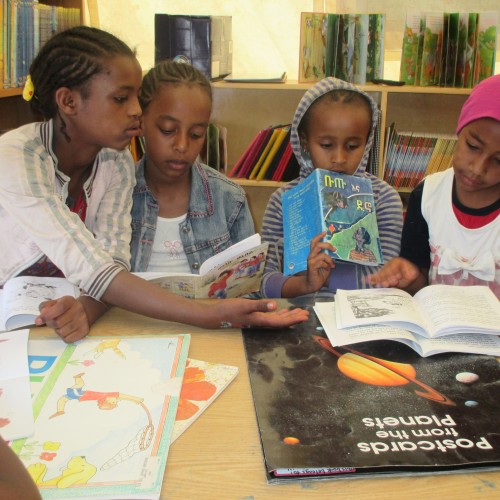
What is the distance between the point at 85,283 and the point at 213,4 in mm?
2327

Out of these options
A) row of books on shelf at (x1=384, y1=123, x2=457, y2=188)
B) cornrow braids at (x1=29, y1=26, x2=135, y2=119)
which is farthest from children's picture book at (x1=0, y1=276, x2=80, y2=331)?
row of books on shelf at (x1=384, y1=123, x2=457, y2=188)

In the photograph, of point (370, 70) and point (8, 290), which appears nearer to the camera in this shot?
point (8, 290)

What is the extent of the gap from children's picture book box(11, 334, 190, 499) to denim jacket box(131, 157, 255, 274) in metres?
0.59

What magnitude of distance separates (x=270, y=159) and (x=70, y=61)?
156 centimetres

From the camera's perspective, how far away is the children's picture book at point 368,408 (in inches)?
23.8

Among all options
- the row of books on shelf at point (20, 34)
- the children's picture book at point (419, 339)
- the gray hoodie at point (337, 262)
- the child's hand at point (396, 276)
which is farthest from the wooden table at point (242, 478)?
the row of books on shelf at point (20, 34)

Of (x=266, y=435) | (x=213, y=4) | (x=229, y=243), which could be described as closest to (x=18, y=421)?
(x=266, y=435)

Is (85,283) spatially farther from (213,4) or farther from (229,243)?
(213,4)

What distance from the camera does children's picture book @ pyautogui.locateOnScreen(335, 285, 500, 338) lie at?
90 cm

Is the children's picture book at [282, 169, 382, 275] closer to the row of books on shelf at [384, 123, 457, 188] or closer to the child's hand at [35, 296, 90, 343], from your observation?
the child's hand at [35, 296, 90, 343]

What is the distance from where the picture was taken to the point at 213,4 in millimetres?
2900

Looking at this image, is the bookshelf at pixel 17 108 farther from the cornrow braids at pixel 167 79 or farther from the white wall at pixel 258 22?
the cornrow braids at pixel 167 79

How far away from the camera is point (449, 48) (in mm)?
2492

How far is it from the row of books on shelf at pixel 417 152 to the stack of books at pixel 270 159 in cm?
48
